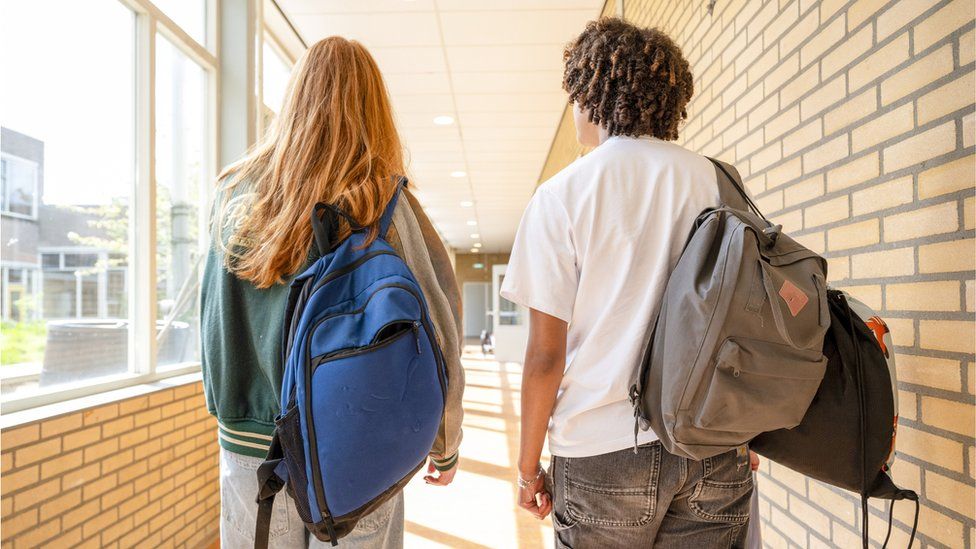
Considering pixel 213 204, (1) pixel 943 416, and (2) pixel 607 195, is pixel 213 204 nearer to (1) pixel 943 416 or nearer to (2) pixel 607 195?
(2) pixel 607 195

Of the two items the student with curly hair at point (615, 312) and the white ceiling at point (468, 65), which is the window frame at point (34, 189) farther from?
the student with curly hair at point (615, 312)

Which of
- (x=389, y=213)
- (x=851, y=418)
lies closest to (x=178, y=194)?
(x=389, y=213)

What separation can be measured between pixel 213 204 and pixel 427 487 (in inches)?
124

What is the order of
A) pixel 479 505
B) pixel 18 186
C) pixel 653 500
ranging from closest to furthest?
pixel 653 500 < pixel 18 186 < pixel 479 505

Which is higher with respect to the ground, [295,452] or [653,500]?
[295,452]

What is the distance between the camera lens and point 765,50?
1764mm

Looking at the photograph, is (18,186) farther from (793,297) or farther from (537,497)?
(793,297)

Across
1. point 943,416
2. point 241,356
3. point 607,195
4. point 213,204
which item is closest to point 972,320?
point 943,416

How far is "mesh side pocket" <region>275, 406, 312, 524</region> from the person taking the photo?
2.95ft

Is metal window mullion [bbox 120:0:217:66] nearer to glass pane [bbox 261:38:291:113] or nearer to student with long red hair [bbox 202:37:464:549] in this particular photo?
glass pane [bbox 261:38:291:113]

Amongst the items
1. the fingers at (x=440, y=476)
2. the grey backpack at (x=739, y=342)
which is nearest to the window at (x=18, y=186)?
the fingers at (x=440, y=476)

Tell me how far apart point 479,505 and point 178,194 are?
235 cm

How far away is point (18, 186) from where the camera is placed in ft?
6.88

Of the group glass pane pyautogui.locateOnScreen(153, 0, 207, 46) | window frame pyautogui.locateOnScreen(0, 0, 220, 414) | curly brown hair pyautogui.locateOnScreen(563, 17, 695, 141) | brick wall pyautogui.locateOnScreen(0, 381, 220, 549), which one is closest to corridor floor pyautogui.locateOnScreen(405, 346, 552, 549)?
brick wall pyautogui.locateOnScreen(0, 381, 220, 549)
